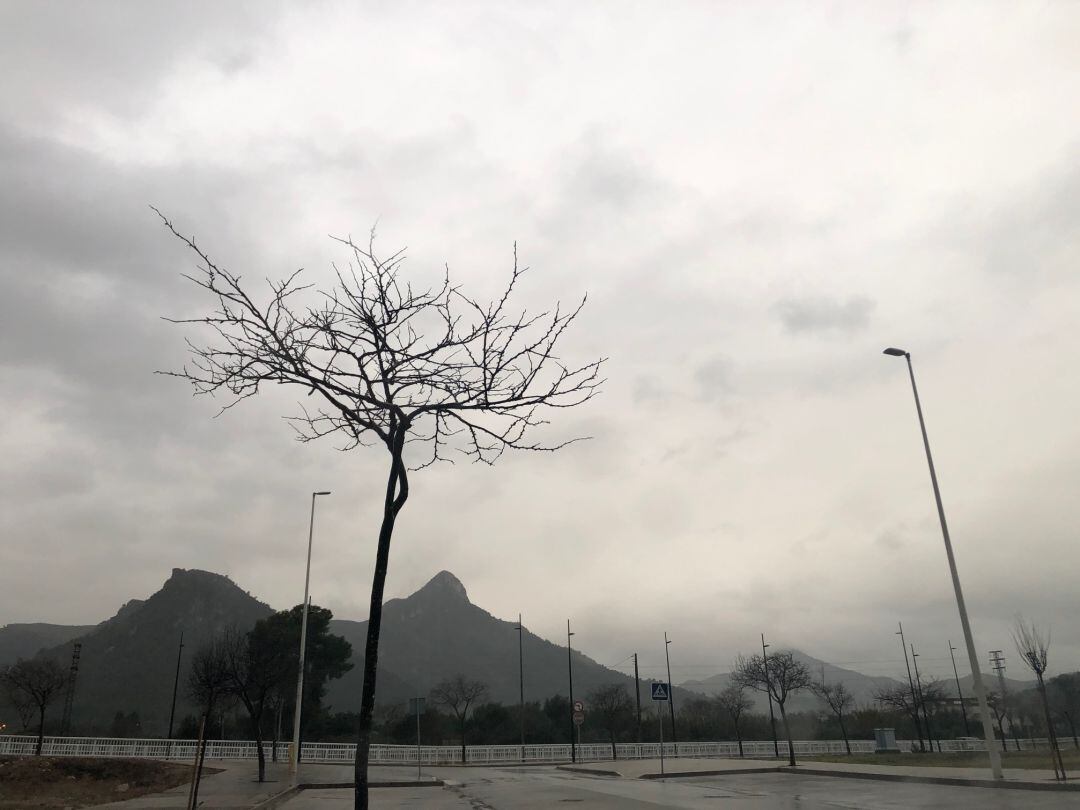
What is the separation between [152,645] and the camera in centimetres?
11394

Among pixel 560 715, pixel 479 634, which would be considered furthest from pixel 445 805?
pixel 479 634

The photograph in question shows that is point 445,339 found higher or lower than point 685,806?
higher

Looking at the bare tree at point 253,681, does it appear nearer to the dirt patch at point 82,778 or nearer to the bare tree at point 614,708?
the dirt patch at point 82,778

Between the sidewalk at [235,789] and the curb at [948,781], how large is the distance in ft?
47.2

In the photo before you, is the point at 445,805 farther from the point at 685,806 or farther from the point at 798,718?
the point at 798,718

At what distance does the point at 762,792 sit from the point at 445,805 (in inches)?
313

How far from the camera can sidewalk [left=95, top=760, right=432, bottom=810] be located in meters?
17.5

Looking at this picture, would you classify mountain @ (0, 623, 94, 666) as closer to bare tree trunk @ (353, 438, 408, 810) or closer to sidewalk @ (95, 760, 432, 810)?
sidewalk @ (95, 760, 432, 810)

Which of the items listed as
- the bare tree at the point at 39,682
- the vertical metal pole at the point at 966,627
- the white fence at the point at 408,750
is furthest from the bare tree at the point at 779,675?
the bare tree at the point at 39,682

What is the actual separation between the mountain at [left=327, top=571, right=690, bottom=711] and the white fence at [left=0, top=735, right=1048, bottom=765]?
66905 mm

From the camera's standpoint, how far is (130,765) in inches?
1107

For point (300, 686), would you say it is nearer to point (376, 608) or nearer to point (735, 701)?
point (376, 608)

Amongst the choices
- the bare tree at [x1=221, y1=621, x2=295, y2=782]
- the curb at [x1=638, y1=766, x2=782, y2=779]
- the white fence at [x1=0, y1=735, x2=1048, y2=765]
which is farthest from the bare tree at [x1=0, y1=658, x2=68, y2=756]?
the curb at [x1=638, y1=766, x2=782, y2=779]

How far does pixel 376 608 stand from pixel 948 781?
18679 mm
